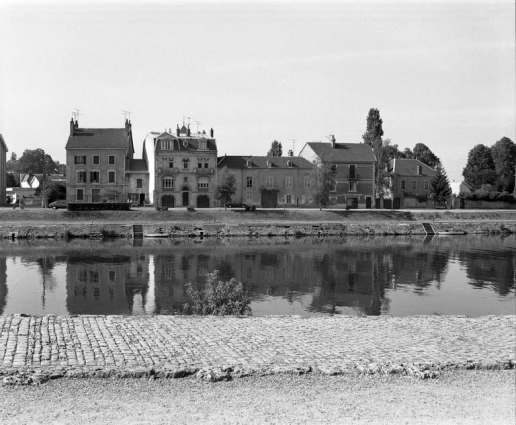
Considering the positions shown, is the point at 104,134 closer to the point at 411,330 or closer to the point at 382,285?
the point at 382,285

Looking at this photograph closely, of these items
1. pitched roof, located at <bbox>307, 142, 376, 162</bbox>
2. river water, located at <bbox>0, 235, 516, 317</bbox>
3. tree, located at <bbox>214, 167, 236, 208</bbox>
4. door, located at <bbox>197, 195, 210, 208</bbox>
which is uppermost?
pitched roof, located at <bbox>307, 142, 376, 162</bbox>

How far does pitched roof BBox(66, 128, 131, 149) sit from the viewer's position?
64.9 m

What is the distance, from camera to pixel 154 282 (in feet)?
78.9

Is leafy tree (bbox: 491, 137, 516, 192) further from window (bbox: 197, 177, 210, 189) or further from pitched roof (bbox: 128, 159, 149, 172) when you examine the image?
pitched roof (bbox: 128, 159, 149, 172)

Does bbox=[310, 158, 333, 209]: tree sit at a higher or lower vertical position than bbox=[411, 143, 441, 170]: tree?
lower

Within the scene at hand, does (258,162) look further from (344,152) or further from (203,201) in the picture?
(344,152)

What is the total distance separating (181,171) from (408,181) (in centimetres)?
3008

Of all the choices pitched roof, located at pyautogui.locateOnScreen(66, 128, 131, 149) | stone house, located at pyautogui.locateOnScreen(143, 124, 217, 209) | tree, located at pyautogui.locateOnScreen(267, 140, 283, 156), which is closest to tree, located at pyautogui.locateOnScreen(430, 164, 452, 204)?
stone house, located at pyautogui.locateOnScreen(143, 124, 217, 209)

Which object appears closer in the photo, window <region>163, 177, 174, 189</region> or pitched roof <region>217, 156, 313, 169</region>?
window <region>163, 177, 174, 189</region>

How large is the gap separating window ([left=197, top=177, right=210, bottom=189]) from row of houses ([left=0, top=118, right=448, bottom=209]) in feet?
0.38

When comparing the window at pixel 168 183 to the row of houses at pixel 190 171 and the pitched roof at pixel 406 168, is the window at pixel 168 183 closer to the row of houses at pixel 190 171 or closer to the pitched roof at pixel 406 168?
the row of houses at pixel 190 171

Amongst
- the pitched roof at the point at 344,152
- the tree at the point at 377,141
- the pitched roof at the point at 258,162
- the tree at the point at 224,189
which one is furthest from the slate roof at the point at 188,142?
the tree at the point at 377,141

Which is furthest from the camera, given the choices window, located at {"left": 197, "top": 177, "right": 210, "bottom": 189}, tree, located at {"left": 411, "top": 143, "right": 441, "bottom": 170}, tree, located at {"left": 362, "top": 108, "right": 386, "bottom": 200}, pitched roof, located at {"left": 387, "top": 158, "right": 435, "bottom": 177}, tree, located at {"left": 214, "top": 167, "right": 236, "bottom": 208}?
tree, located at {"left": 411, "top": 143, "right": 441, "bottom": 170}

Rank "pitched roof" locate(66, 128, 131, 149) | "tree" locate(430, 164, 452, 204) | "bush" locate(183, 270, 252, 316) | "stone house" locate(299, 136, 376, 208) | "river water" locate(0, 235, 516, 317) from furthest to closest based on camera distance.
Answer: "stone house" locate(299, 136, 376, 208) < "tree" locate(430, 164, 452, 204) < "pitched roof" locate(66, 128, 131, 149) < "river water" locate(0, 235, 516, 317) < "bush" locate(183, 270, 252, 316)
